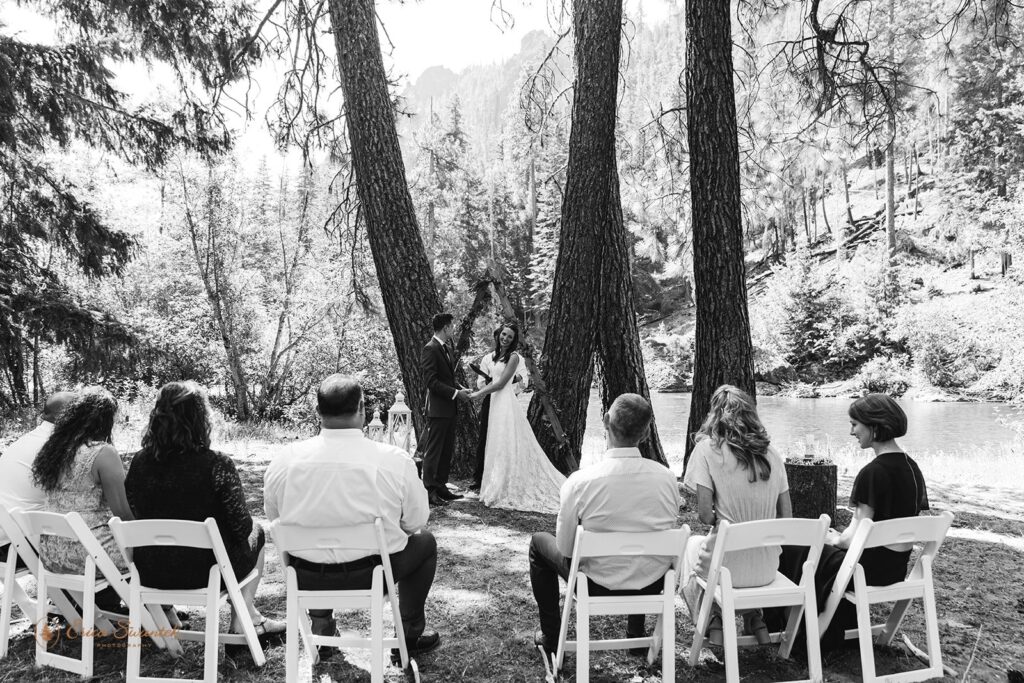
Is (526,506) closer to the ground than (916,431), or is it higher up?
higher up

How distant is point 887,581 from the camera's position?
306 centimetres

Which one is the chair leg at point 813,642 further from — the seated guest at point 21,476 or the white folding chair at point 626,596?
the seated guest at point 21,476

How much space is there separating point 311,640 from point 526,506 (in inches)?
127

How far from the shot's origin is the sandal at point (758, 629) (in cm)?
315

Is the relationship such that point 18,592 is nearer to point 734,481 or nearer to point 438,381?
point 734,481

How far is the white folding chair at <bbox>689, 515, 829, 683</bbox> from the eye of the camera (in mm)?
2647

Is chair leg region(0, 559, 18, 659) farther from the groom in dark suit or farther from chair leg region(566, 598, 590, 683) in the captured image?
the groom in dark suit

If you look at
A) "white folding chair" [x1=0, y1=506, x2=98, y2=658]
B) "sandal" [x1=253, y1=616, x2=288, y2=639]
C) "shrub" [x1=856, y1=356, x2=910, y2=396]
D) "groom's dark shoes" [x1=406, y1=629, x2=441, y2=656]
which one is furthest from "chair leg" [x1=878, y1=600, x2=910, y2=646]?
"shrub" [x1=856, y1=356, x2=910, y2=396]

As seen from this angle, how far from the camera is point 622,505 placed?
114 inches

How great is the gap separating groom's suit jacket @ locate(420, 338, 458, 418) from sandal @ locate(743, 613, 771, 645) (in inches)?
138

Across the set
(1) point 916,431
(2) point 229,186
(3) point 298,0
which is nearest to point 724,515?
(3) point 298,0

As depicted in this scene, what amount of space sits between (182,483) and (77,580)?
0.62m

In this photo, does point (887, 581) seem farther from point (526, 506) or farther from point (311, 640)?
point (526, 506)

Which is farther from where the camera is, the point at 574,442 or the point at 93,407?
the point at 574,442
